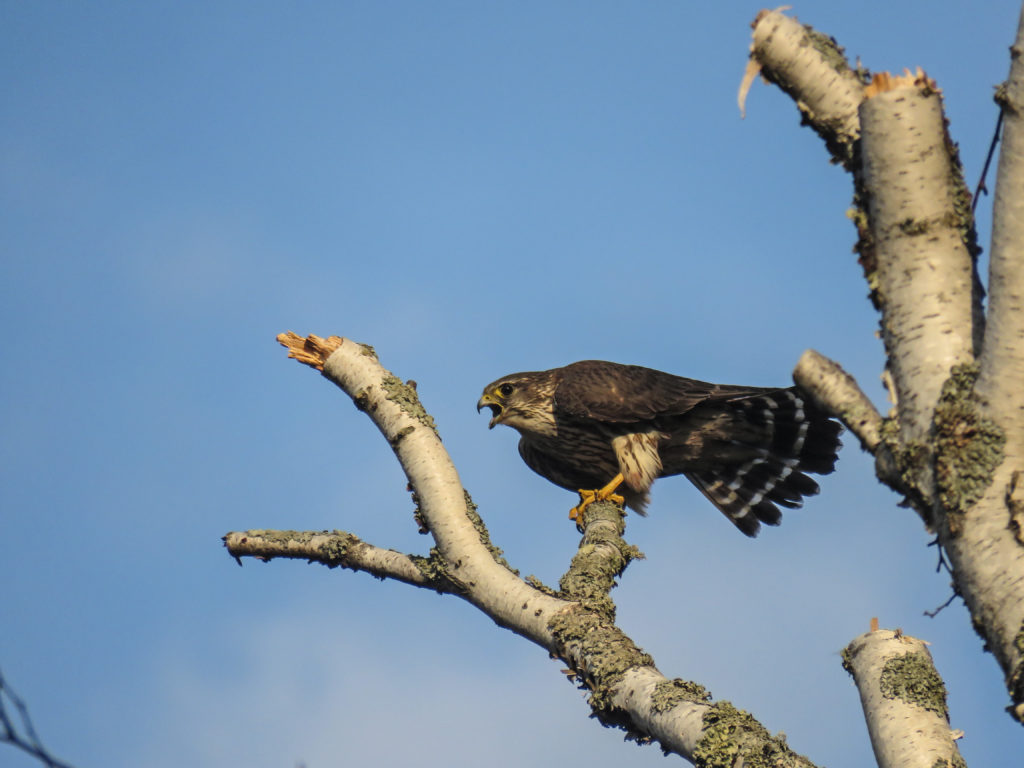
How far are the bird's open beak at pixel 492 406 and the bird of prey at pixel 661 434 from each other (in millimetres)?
10

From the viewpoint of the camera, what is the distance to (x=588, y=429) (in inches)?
251

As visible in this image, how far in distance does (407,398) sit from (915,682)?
7.34 ft

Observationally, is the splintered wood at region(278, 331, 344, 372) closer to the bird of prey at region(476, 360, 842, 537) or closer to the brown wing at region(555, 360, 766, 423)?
the bird of prey at region(476, 360, 842, 537)

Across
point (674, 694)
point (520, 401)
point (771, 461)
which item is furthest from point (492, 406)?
point (674, 694)

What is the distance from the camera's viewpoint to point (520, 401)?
6727mm

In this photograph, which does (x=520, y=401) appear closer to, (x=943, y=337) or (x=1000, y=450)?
(x=943, y=337)

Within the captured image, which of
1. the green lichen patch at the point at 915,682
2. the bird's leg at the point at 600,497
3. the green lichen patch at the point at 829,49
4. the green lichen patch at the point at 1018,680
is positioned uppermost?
the bird's leg at the point at 600,497

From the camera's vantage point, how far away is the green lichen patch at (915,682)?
7.91 ft

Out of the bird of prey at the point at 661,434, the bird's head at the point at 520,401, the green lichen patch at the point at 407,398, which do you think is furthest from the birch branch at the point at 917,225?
the bird's head at the point at 520,401

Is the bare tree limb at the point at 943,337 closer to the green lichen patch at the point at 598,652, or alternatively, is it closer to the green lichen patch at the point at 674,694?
the green lichen patch at the point at 674,694

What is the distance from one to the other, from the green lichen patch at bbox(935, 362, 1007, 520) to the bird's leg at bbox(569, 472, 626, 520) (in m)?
3.76

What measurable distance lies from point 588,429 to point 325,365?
103 inches

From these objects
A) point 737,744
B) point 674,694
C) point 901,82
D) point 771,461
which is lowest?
point 737,744

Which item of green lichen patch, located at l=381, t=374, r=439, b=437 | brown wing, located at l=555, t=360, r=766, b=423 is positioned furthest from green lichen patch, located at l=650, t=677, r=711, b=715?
brown wing, located at l=555, t=360, r=766, b=423
